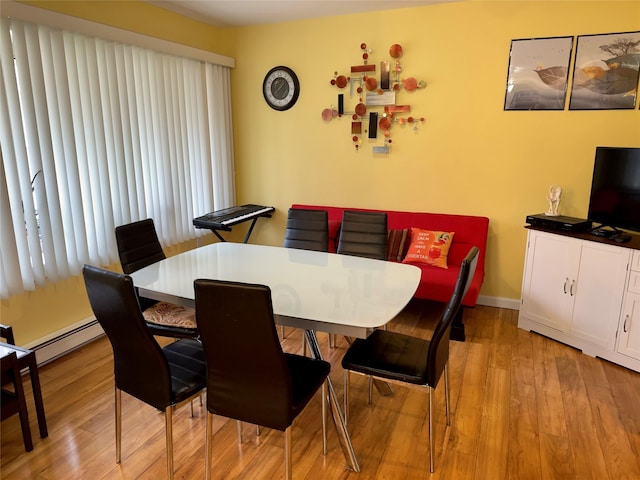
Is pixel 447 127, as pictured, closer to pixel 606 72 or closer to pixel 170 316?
pixel 606 72

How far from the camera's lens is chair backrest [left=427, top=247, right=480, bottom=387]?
70.9 inches

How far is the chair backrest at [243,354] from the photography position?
1490 millimetres

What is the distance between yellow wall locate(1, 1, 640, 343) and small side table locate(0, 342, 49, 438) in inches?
30.1

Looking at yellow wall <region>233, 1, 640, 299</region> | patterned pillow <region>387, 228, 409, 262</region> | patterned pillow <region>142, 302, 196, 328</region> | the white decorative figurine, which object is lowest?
patterned pillow <region>142, 302, 196, 328</region>

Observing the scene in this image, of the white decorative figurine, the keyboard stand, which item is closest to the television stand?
the white decorative figurine

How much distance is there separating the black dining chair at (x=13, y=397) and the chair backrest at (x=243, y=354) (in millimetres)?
995

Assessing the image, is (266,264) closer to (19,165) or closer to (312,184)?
(19,165)

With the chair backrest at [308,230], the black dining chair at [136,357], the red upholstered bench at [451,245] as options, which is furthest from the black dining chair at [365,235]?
the black dining chair at [136,357]

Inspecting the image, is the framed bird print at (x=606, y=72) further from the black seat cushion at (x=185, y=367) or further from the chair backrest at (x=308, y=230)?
the black seat cushion at (x=185, y=367)

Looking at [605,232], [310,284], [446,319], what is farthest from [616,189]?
[310,284]

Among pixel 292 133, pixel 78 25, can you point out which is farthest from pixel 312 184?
pixel 78 25

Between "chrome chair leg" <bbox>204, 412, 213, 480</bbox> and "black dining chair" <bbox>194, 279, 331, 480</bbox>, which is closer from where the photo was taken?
"black dining chair" <bbox>194, 279, 331, 480</bbox>

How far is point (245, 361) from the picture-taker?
1.61m

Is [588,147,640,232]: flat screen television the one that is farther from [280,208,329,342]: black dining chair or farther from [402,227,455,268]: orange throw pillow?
[280,208,329,342]: black dining chair
